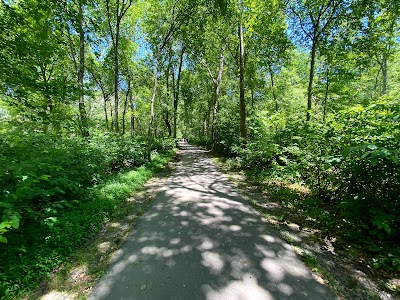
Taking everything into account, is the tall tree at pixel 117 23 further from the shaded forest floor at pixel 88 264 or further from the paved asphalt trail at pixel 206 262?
the paved asphalt trail at pixel 206 262

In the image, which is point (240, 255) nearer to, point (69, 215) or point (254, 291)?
point (254, 291)

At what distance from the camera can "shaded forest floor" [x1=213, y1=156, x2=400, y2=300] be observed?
241cm

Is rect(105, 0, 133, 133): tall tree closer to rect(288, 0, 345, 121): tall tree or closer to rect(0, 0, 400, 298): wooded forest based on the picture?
rect(0, 0, 400, 298): wooded forest

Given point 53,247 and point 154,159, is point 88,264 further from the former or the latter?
point 154,159

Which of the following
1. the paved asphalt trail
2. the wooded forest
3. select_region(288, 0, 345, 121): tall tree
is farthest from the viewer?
select_region(288, 0, 345, 121): tall tree

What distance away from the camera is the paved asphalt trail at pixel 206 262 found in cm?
239

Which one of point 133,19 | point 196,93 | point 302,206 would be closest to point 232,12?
point 133,19

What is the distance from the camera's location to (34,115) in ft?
15.1

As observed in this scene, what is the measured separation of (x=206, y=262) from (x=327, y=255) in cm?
187

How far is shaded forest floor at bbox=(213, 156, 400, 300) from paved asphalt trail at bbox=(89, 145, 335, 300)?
0.68 feet

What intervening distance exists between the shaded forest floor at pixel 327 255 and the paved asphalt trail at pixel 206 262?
0.68 ft

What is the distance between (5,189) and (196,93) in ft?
88.4

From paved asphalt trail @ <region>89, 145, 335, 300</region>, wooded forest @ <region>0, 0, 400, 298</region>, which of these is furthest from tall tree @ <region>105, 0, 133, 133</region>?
paved asphalt trail @ <region>89, 145, 335, 300</region>

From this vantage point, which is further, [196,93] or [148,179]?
[196,93]
